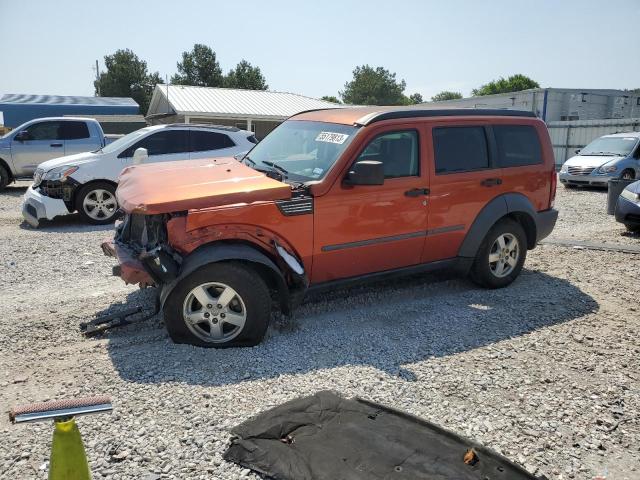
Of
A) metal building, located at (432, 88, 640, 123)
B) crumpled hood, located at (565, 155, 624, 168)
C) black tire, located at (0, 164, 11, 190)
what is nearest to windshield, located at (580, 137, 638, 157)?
crumpled hood, located at (565, 155, 624, 168)

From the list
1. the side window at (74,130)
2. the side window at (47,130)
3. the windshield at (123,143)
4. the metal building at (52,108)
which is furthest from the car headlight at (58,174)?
the metal building at (52,108)

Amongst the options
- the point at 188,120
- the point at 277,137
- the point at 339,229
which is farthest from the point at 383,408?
the point at 188,120

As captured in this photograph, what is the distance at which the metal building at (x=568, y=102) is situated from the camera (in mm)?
28422

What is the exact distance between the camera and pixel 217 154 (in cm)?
1006

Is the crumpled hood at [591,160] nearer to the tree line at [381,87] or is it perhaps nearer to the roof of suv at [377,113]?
Answer: the roof of suv at [377,113]

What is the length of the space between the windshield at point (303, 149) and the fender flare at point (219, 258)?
902 millimetres

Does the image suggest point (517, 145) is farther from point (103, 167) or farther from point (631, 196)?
point (103, 167)

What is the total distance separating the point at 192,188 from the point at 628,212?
808 centimetres

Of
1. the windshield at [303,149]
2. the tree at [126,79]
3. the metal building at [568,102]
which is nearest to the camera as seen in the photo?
the windshield at [303,149]

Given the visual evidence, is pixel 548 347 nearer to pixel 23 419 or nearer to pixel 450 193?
pixel 450 193

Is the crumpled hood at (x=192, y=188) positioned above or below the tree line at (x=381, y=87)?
below

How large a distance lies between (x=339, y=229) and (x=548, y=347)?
2.11 m

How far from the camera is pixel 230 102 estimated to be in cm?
2980

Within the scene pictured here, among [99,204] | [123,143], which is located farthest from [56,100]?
[99,204]
